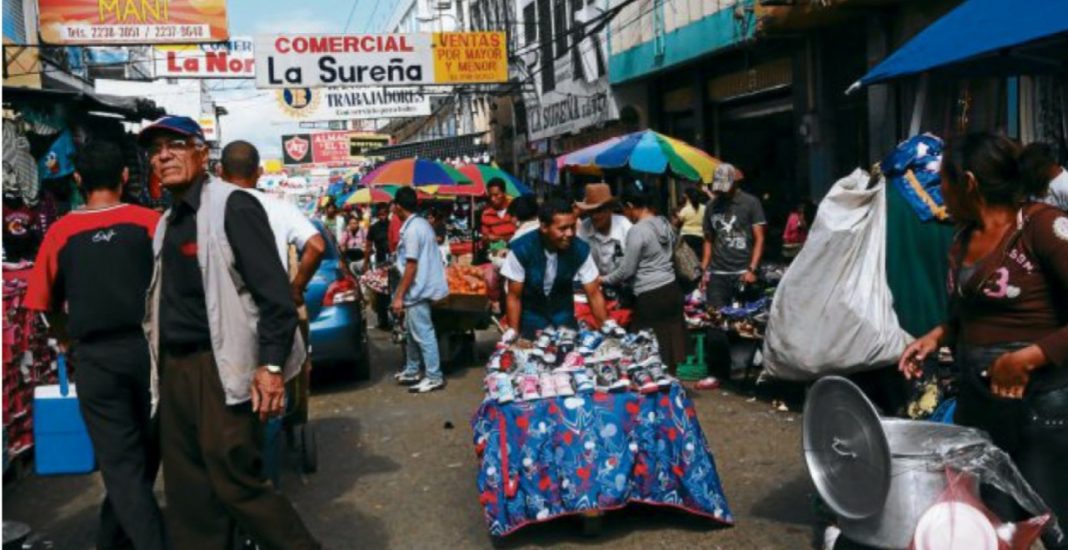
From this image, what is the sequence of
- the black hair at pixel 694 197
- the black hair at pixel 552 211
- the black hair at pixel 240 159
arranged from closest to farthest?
1. the black hair at pixel 552 211
2. the black hair at pixel 240 159
3. the black hair at pixel 694 197

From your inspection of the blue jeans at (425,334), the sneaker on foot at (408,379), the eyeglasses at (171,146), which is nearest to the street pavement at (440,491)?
the blue jeans at (425,334)

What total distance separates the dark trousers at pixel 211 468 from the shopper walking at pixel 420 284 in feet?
16.4

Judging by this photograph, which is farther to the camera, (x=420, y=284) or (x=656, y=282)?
(x=420, y=284)

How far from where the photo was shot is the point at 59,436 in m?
4.60

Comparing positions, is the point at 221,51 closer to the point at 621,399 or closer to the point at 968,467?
the point at 621,399

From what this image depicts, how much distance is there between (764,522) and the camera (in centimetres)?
502

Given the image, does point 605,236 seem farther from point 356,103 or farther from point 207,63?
point 356,103

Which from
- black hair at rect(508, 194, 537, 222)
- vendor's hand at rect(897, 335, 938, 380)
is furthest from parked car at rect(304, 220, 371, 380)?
vendor's hand at rect(897, 335, 938, 380)

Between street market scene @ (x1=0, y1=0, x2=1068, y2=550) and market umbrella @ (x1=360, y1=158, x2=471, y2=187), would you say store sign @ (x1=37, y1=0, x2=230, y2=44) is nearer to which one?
street market scene @ (x1=0, y1=0, x2=1068, y2=550)

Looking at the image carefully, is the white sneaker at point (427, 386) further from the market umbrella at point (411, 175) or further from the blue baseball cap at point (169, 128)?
the blue baseball cap at point (169, 128)

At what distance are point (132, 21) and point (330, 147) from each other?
35053 mm

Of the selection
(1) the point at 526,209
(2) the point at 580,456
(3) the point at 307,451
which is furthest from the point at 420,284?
(2) the point at 580,456

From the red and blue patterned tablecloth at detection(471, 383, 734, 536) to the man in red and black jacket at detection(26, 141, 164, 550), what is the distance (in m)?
1.57

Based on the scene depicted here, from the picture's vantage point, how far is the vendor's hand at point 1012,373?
3.10 meters
